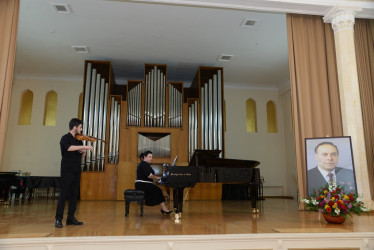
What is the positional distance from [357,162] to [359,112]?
93 centimetres

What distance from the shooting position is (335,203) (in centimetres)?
450

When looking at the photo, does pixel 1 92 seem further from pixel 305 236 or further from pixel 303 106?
pixel 303 106

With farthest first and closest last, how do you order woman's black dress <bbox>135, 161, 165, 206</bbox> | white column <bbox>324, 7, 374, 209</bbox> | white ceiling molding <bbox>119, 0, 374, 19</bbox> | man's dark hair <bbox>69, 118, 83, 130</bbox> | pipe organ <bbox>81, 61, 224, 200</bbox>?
pipe organ <bbox>81, 61, 224, 200</bbox>, white ceiling molding <bbox>119, 0, 374, 19</bbox>, white column <bbox>324, 7, 374, 209</bbox>, woman's black dress <bbox>135, 161, 165, 206</bbox>, man's dark hair <bbox>69, 118, 83, 130</bbox>

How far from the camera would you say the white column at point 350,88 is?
5836 mm

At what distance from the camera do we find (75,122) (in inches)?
174

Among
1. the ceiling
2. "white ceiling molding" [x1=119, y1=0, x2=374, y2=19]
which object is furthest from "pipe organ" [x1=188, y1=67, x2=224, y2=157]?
"white ceiling molding" [x1=119, y1=0, x2=374, y2=19]

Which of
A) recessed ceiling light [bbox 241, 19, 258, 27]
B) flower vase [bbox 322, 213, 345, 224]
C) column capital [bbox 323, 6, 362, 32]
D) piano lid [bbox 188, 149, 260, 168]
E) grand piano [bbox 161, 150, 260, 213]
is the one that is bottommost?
flower vase [bbox 322, 213, 345, 224]

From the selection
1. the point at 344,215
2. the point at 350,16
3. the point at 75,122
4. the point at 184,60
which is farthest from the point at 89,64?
the point at 344,215

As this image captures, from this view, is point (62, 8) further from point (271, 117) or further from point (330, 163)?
point (271, 117)

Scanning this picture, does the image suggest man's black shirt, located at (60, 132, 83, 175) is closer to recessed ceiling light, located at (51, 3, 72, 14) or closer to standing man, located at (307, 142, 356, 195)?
standing man, located at (307, 142, 356, 195)

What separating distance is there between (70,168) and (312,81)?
15.7ft

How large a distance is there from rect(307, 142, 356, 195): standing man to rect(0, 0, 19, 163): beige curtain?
5.12m

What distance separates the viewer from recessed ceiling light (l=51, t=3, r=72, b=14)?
7398mm

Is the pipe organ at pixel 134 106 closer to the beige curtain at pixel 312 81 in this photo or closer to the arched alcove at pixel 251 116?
the arched alcove at pixel 251 116
